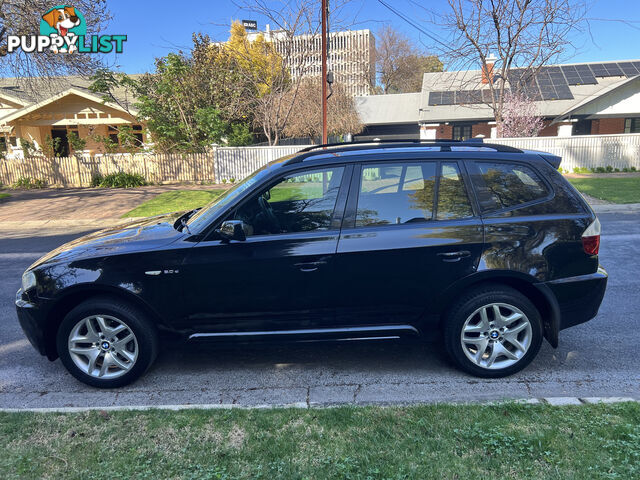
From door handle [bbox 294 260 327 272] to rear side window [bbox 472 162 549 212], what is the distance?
1.36 meters

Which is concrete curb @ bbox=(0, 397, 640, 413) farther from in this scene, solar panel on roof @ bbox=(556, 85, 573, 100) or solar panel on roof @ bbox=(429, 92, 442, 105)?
solar panel on roof @ bbox=(556, 85, 573, 100)

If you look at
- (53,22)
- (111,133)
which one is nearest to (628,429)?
(53,22)

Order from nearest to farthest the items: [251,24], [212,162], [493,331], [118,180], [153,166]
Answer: [493,331], [251,24], [118,180], [153,166], [212,162]

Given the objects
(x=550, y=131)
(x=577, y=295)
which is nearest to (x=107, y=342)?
(x=577, y=295)

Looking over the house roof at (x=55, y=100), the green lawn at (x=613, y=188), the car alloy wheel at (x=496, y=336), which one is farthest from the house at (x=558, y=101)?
the car alloy wheel at (x=496, y=336)

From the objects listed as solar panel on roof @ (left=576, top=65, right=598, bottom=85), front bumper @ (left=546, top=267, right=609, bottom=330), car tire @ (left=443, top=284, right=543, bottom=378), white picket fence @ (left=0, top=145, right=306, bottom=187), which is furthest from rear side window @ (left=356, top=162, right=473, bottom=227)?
solar panel on roof @ (left=576, top=65, right=598, bottom=85)

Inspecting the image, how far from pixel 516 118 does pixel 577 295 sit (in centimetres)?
2353

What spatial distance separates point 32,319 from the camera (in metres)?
3.75

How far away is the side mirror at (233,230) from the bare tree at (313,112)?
71.3 feet

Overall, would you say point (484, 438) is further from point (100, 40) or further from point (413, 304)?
point (100, 40)

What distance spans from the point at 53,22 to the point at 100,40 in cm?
156

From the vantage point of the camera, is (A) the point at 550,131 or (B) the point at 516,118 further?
(A) the point at 550,131

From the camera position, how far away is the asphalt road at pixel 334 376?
3609 millimetres

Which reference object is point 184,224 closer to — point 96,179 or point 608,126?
→ point 96,179
